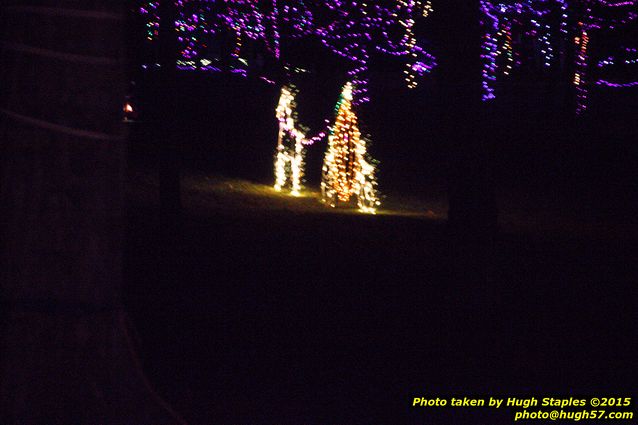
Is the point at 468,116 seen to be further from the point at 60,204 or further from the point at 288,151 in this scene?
the point at 288,151

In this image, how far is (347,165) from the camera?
1392 centimetres

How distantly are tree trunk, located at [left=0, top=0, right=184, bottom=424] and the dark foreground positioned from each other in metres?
2.26

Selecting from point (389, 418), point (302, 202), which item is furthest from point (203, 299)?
point (302, 202)

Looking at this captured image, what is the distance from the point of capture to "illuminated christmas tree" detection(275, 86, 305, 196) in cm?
1506

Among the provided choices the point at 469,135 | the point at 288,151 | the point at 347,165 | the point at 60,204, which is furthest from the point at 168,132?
the point at 60,204

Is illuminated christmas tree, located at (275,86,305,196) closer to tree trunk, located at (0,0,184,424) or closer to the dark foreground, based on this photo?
the dark foreground

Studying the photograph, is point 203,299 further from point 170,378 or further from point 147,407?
point 147,407

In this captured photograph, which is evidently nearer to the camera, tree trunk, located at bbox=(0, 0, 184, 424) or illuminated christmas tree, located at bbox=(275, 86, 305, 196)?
tree trunk, located at bbox=(0, 0, 184, 424)

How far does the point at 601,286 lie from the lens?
8.74m

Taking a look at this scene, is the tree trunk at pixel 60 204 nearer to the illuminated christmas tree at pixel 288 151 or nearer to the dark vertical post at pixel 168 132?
the dark vertical post at pixel 168 132

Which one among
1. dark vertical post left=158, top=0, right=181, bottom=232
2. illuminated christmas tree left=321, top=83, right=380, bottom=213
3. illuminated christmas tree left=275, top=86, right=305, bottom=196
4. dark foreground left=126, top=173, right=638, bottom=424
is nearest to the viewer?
dark foreground left=126, top=173, right=638, bottom=424

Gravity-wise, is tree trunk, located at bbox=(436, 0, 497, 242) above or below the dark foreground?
above

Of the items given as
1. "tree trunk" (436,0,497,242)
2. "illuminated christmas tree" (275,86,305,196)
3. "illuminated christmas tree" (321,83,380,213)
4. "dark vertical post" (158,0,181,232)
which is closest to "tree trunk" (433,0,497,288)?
"tree trunk" (436,0,497,242)

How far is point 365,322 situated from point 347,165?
7149 millimetres
